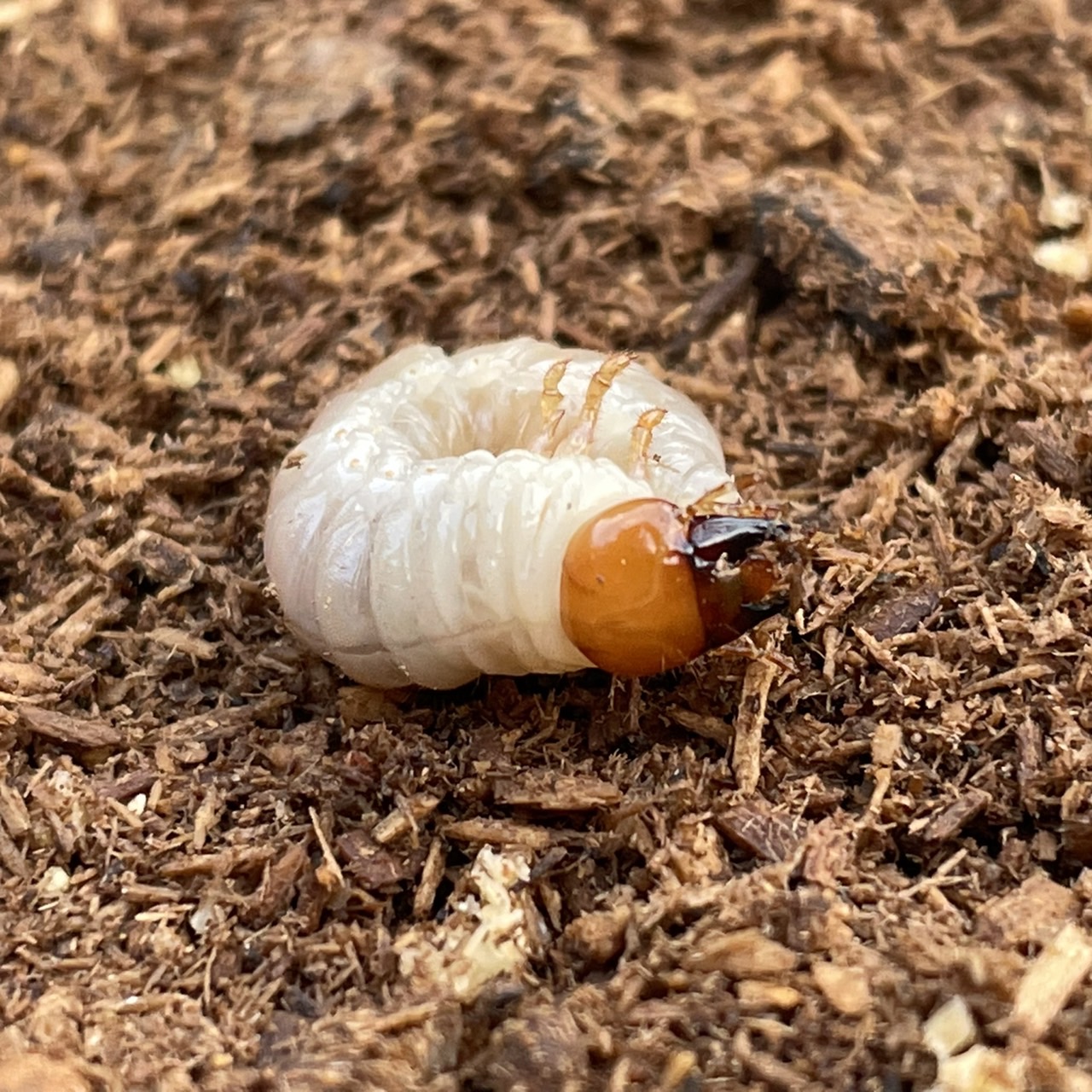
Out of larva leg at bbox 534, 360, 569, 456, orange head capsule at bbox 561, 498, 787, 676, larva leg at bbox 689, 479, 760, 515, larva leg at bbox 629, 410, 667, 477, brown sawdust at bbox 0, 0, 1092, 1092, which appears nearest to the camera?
brown sawdust at bbox 0, 0, 1092, 1092

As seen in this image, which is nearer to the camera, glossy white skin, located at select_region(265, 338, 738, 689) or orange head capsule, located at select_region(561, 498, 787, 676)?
orange head capsule, located at select_region(561, 498, 787, 676)

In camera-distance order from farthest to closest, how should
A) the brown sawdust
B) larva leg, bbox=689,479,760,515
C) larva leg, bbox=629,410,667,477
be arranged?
larva leg, bbox=629,410,667,477 → larva leg, bbox=689,479,760,515 → the brown sawdust

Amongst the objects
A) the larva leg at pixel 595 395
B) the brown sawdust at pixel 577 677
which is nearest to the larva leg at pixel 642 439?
the larva leg at pixel 595 395

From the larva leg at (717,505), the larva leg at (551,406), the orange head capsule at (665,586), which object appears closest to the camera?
the orange head capsule at (665,586)

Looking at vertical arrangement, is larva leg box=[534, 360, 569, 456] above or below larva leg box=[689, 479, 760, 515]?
above

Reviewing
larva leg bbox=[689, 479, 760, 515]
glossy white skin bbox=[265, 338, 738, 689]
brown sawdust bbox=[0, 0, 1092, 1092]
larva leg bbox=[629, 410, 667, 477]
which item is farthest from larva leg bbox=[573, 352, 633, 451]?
brown sawdust bbox=[0, 0, 1092, 1092]

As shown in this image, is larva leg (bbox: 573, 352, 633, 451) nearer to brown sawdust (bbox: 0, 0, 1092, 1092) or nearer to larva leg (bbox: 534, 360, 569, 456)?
larva leg (bbox: 534, 360, 569, 456)

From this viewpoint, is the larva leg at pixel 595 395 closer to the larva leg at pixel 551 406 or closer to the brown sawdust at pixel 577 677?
the larva leg at pixel 551 406

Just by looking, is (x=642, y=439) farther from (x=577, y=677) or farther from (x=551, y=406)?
(x=577, y=677)
